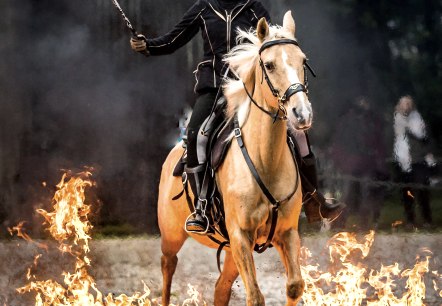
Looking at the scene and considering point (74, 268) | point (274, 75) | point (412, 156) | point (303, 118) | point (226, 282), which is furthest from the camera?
point (412, 156)

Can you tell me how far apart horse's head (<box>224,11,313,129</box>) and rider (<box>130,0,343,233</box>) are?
0.38 meters

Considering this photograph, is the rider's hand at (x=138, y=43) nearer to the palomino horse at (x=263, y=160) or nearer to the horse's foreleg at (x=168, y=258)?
the palomino horse at (x=263, y=160)

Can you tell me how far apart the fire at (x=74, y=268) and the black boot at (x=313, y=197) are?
205 cm

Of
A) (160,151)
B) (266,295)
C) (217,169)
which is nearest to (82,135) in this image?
(160,151)

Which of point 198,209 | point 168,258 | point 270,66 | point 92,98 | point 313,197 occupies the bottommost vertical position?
point 168,258

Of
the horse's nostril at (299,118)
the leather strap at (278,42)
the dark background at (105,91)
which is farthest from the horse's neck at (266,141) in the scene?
the dark background at (105,91)

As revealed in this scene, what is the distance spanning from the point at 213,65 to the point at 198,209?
3.60 ft

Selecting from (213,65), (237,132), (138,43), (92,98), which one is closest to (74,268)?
(92,98)

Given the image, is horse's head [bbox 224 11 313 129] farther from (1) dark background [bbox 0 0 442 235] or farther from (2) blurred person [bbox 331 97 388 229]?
(1) dark background [bbox 0 0 442 235]

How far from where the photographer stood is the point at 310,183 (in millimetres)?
5340

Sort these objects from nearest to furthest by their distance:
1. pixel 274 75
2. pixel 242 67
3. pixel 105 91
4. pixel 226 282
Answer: pixel 274 75 → pixel 242 67 → pixel 226 282 → pixel 105 91

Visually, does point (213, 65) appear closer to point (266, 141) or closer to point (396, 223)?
point (266, 141)

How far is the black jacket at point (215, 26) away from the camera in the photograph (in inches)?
215

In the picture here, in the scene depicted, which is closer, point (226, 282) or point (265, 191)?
point (265, 191)
